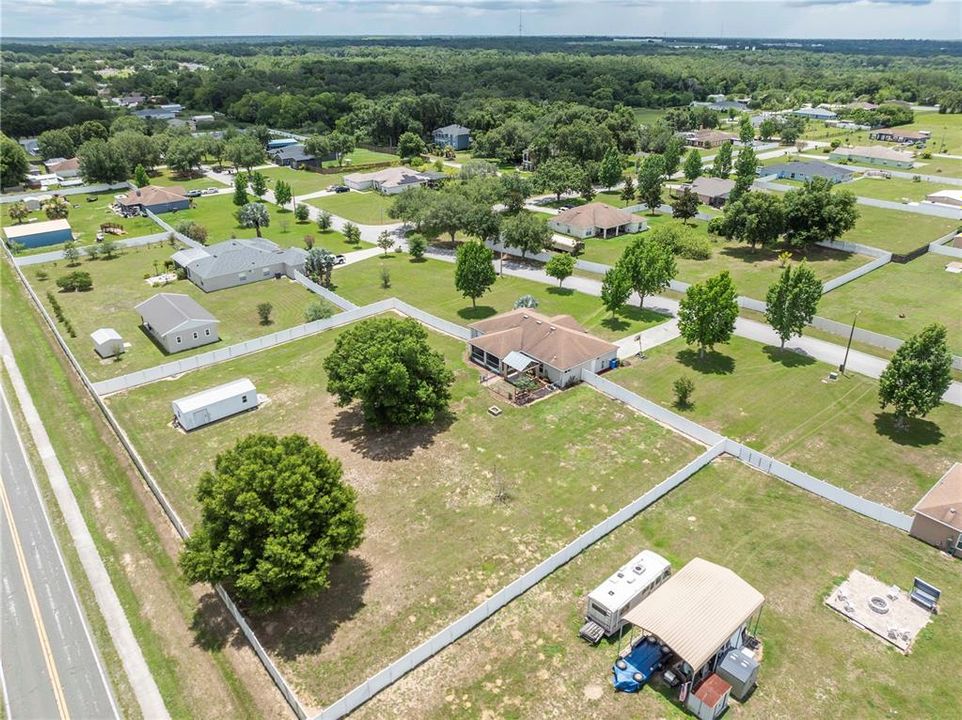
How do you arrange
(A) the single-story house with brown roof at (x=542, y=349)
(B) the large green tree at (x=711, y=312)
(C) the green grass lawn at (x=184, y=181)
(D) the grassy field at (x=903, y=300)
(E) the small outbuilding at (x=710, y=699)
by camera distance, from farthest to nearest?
(C) the green grass lawn at (x=184, y=181), (D) the grassy field at (x=903, y=300), (B) the large green tree at (x=711, y=312), (A) the single-story house with brown roof at (x=542, y=349), (E) the small outbuilding at (x=710, y=699)

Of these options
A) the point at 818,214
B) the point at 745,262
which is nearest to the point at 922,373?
the point at 745,262

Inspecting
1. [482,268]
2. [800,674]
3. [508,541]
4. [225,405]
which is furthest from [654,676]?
[482,268]

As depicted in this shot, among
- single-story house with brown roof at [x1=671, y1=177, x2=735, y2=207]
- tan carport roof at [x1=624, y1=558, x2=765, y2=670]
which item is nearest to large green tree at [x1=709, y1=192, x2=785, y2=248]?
single-story house with brown roof at [x1=671, y1=177, x2=735, y2=207]

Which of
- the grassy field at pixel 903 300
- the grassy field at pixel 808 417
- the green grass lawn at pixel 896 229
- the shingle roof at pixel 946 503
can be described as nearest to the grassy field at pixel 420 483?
the grassy field at pixel 808 417

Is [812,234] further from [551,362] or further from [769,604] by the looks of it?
[769,604]

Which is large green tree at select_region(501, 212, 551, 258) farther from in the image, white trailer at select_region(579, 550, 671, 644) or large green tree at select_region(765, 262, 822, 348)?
white trailer at select_region(579, 550, 671, 644)

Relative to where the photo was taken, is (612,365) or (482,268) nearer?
(612,365)

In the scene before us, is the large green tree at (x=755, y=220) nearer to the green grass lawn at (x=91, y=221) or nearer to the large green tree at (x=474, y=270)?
the large green tree at (x=474, y=270)

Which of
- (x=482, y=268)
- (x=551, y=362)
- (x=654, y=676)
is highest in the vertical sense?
(x=482, y=268)
